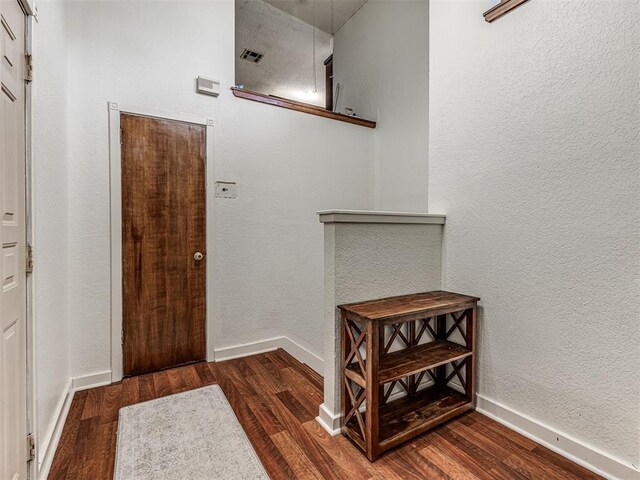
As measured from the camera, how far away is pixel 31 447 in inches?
54.4

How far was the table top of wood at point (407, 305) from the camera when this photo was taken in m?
1.70

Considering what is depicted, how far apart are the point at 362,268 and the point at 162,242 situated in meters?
1.69

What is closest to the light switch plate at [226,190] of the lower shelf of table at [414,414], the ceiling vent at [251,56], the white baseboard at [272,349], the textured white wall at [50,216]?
the textured white wall at [50,216]

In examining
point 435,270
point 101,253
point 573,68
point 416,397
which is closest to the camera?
point 573,68

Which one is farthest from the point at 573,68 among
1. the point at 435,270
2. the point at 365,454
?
the point at 365,454

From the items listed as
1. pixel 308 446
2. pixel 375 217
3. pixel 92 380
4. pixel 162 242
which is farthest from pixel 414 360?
pixel 92 380

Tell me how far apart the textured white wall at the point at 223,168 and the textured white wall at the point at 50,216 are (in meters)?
0.15

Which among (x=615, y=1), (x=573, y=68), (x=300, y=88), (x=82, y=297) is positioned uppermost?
(x=300, y=88)

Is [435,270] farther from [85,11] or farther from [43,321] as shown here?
[85,11]

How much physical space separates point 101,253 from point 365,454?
2.27 m

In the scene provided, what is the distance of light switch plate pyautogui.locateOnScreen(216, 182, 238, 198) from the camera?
112 inches

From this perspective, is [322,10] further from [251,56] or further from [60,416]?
[60,416]

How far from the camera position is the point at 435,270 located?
229cm

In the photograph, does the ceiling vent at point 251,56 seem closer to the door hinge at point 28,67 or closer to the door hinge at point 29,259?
the door hinge at point 28,67
